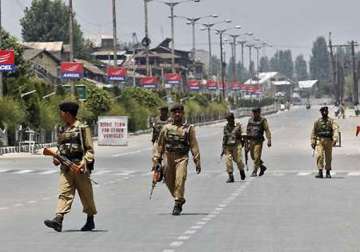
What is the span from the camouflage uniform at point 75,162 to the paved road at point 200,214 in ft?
1.36

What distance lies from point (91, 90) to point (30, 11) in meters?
107

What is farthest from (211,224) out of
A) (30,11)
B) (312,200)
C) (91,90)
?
(30,11)

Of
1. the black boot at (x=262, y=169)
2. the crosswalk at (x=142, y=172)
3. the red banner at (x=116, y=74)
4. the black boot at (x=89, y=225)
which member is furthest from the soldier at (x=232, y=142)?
the red banner at (x=116, y=74)

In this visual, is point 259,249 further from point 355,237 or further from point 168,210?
point 168,210

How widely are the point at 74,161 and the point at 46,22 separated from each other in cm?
17078

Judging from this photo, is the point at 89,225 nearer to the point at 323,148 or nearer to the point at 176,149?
the point at 176,149

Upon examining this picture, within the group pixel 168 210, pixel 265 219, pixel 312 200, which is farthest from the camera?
pixel 312 200

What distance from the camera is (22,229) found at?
679 inches

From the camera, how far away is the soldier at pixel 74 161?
16.4m

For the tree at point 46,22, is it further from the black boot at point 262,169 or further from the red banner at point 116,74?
the black boot at point 262,169

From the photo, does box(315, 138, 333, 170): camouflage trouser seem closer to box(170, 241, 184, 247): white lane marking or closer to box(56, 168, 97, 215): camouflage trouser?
box(56, 168, 97, 215): camouflage trouser

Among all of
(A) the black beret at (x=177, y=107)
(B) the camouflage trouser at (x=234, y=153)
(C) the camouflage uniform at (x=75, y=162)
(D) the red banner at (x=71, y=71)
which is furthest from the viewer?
(D) the red banner at (x=71, y=71)

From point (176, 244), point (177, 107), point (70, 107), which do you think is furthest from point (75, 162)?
point (177, 107)

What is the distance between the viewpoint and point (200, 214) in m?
19.8
